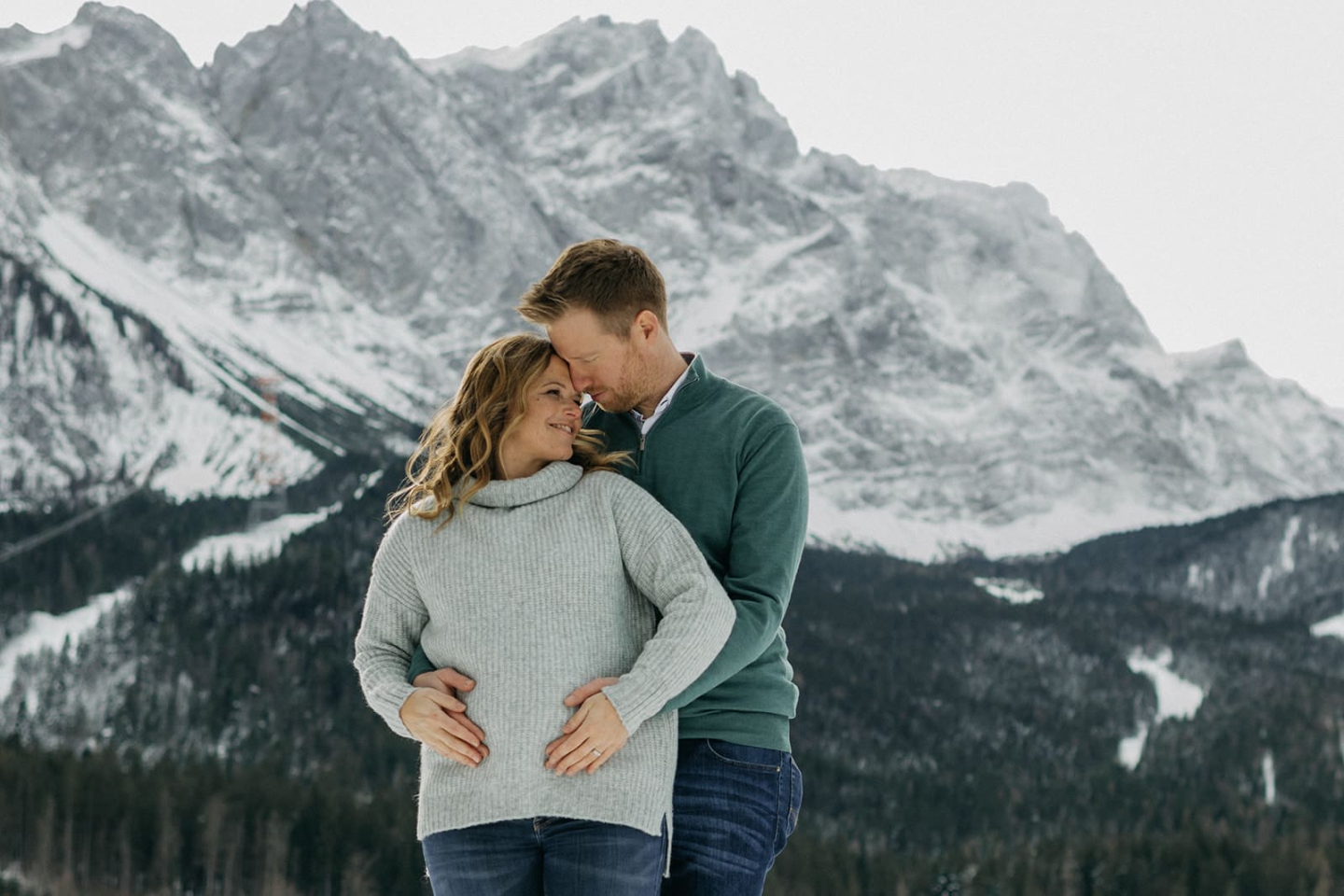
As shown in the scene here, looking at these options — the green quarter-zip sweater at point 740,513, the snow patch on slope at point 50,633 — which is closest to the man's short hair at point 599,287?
the green quarter-zip sweater at point 740,513

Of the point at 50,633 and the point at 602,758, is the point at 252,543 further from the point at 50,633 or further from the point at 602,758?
the point at 602,758

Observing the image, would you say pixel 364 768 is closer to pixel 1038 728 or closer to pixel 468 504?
pixel 1038 728

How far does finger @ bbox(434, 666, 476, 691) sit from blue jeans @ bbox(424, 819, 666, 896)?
623 millimetres

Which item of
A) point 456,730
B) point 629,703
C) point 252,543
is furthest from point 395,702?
point 252,543

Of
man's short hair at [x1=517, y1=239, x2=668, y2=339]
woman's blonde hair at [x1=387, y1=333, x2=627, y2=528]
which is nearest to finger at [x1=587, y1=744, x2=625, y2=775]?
woman's blonde hair at [x1=387, y1=333, x2=627, y2=528]

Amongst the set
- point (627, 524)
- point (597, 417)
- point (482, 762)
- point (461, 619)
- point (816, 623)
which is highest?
point (816, 623)

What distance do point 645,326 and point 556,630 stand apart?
1.70m

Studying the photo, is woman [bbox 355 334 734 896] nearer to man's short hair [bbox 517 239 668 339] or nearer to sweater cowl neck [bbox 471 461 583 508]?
sweater cowl neck [bbox 471 461 583 508]

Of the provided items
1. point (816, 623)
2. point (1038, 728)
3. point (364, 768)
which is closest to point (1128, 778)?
point (1038, 728)

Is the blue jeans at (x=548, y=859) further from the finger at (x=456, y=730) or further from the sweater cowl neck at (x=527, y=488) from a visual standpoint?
the sweater cowl neck at (x=527, y=488)

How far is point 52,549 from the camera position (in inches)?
6363

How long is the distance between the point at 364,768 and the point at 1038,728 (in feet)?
317

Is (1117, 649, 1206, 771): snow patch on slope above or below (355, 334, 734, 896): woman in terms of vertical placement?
above

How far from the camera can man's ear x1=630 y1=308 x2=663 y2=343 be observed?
23.7 feet
